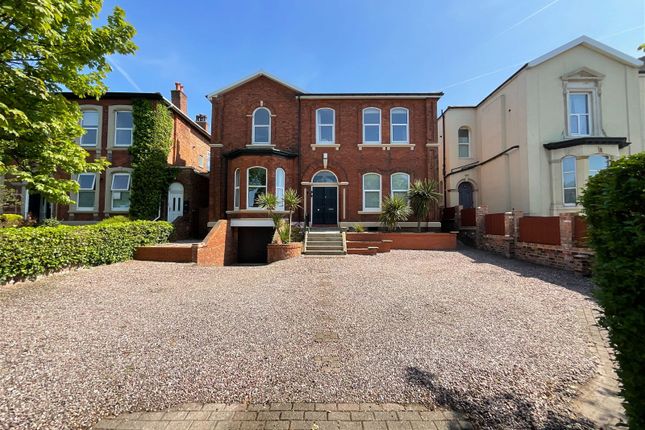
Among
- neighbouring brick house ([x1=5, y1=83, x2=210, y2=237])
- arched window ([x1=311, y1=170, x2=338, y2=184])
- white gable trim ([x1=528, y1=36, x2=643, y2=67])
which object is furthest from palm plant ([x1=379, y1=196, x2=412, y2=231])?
neighbouring brick house ([x1=5, y1=83, x2=210, y2=237])

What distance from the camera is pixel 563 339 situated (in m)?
4.30

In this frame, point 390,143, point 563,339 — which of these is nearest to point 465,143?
point 390,143

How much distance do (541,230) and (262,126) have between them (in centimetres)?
1452

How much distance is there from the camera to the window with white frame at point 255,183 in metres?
15.5

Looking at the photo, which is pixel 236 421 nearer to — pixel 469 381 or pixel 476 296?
pixel 469 381

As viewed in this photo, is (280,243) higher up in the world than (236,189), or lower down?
Result: lower down

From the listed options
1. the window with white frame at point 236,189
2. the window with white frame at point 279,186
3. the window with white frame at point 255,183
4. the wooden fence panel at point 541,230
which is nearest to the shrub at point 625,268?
the wooden fence panel at point 541,230

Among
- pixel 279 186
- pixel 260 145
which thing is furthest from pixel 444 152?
pixel 260 145

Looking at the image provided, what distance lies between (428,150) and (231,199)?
11.7 m

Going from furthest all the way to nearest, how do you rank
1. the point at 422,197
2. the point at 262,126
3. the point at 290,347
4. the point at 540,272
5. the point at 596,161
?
the point at 262,126 < the point at 422,197 < the point at 596,161 < the point at 540,272 < the point at 290,347

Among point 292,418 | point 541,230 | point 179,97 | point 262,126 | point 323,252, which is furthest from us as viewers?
point 179,97

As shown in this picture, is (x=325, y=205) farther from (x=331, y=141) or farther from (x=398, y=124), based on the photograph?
(x=398, y=124)

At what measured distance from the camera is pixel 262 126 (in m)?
16.8

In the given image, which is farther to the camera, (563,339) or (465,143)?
(465,143)
